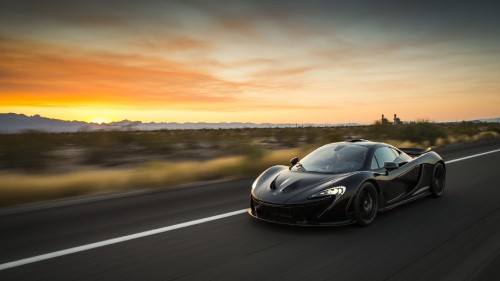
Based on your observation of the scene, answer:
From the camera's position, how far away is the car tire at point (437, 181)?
798 cm

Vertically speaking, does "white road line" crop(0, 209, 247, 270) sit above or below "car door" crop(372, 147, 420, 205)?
below

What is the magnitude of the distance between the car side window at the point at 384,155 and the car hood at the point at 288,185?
3.22 ft

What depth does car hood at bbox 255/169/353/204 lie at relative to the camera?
5766mm

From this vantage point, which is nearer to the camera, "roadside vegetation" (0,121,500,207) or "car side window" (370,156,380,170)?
"car side window" (370,156,380,170)

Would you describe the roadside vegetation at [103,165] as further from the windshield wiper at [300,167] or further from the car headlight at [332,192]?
the car headlight at [332,192]

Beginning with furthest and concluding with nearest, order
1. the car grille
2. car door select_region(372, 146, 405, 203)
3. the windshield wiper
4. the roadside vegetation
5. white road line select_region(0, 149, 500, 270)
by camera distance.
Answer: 1. the roadside vegetation
2. the windshield wiper
3. car door select_region(372, 146, 405, 203)
4. the car grille
5. white road line select_region(0, 149, 500, 270)

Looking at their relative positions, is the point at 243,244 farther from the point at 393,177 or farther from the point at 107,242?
the point at 393,177

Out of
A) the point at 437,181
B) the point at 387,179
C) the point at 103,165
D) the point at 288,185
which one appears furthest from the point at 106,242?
the point at 103,165

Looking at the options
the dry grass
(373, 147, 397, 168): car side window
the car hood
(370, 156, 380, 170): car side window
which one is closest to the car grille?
the car hood

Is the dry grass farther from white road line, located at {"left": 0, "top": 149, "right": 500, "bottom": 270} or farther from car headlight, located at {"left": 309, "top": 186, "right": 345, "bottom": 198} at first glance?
car headlight, located at {"left": 309, "top": 186, "right": 345, "bottom": 198}

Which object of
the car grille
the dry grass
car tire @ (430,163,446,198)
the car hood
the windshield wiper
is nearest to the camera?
the car grille

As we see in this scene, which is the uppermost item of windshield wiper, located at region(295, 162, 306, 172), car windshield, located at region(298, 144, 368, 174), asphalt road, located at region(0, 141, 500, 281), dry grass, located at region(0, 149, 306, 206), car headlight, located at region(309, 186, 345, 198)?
car windshield, located at region(298, 144, 368, 174)

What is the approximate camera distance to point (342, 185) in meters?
5.78

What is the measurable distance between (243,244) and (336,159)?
7.97ft
